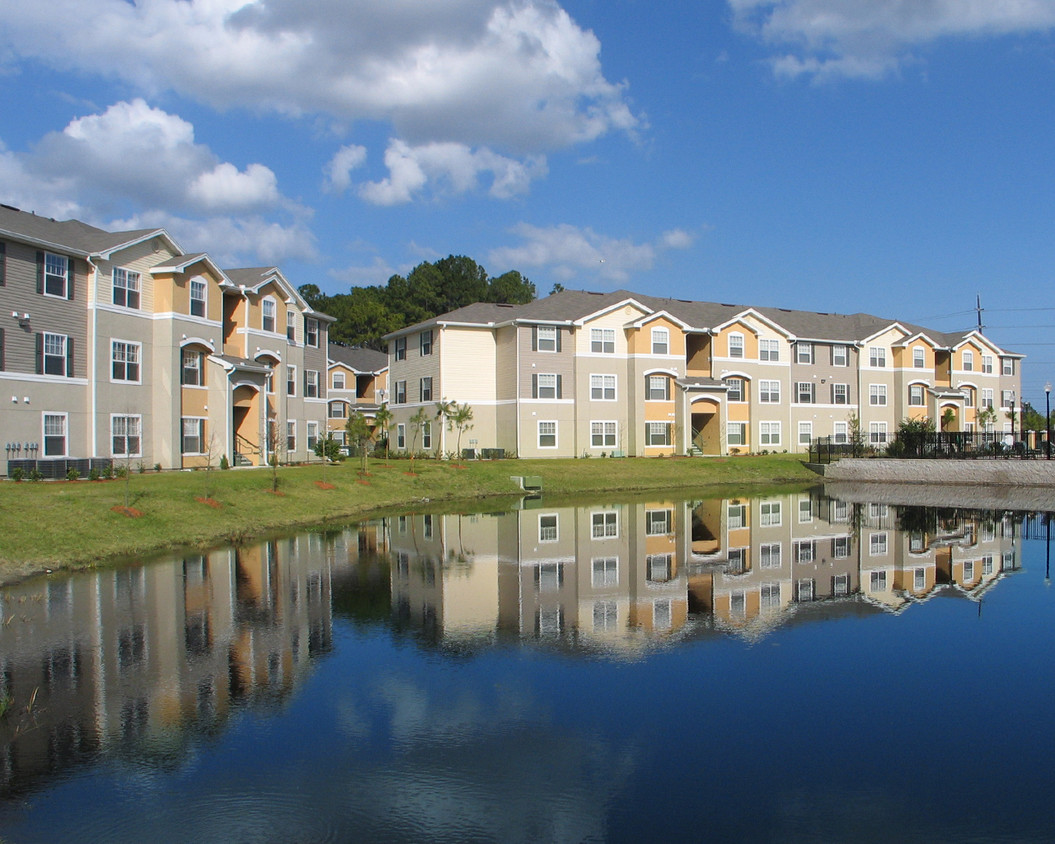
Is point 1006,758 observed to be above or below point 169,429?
below

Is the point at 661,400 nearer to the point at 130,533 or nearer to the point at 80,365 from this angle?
the point at 80,365

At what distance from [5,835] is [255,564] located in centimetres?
1310

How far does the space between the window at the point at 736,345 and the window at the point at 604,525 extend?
28.8 meters

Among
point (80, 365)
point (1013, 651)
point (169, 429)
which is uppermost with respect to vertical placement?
point (80, 365)

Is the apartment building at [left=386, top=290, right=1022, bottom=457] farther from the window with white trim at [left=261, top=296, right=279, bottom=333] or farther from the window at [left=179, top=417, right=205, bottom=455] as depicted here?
the window at [left=179, top=417, right=205, bottom=455]

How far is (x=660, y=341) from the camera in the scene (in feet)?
181

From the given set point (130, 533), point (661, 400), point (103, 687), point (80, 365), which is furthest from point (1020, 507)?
point (80, 365)

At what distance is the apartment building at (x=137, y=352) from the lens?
30531mm

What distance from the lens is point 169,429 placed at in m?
35.9

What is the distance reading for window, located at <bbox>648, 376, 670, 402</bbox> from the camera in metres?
54.6

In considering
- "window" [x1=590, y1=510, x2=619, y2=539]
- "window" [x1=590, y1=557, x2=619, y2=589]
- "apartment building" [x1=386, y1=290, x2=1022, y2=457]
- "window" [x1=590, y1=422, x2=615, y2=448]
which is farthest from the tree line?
"window" [x1=590, y1=557, x2=619, y2=589]

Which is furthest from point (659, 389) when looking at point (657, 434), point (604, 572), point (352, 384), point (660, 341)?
point (604, 572)

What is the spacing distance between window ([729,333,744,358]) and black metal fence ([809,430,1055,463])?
8.09 m

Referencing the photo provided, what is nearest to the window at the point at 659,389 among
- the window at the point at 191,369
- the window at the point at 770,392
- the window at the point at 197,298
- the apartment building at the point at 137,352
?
the window at the point at 770,392
